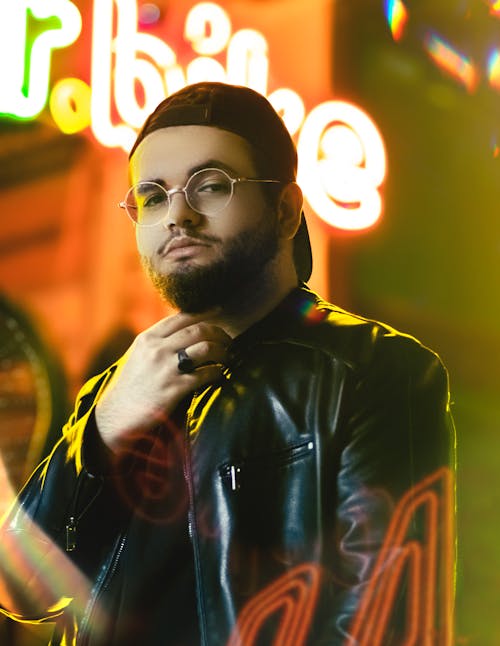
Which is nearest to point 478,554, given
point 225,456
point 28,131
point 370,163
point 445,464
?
point 370,163

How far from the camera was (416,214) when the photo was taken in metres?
3.64

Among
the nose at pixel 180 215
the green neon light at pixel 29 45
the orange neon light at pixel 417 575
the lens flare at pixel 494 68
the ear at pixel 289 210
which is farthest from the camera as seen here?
the lens flare at pixel 494 68

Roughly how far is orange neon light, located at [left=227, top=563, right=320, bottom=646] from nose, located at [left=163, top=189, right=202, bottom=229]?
749 millimetres

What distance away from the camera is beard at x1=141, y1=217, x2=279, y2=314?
5.46 feet

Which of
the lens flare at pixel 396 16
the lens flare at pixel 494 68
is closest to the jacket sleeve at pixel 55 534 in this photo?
the lens flare at pixel 396 16

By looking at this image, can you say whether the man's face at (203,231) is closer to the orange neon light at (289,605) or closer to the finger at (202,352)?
the finger at (202,352)

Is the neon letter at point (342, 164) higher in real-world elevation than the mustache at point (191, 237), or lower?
higher

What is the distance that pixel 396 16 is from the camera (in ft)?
12.3

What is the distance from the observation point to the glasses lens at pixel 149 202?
5.60 feet

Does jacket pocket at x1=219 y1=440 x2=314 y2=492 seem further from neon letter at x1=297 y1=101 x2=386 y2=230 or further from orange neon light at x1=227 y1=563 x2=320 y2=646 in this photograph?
neon letter at x1=297 y1=101 x2=386 y2=230

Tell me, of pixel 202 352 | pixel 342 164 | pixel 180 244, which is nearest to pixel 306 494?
pixel 202 352

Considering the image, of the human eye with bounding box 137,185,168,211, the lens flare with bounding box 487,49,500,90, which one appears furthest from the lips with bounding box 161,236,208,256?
the lens flare with bounding box 487,49,500,90

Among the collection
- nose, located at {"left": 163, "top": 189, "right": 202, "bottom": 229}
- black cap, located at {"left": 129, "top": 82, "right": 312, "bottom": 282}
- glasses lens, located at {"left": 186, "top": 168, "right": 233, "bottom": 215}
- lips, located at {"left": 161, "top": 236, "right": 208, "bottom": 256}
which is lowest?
lips, located at {"left": 161, "top": 236, "right": 208, "bottom": 256}

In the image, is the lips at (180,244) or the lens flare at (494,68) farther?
the lens flare at (494,68)
